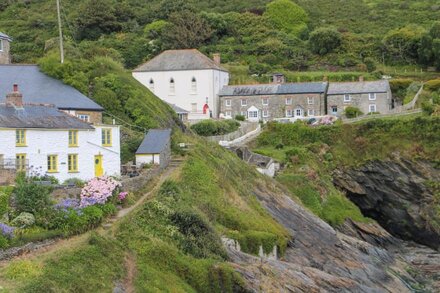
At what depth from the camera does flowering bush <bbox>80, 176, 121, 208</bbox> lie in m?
40.3

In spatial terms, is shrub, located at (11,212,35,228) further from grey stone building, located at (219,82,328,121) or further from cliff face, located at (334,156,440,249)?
grey stone building, located at (219,82,328,121)

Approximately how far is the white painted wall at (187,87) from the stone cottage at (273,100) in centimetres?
136

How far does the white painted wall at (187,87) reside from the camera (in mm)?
93625

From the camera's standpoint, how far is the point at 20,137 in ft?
142

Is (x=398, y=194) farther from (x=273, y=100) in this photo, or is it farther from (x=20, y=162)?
(x=20, y=162)

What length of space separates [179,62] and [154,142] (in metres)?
43.9

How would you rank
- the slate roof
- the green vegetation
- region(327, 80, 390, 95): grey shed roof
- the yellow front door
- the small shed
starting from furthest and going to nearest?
1. the slate roof
2. region(327, 80, 390, 95): grey shed roof
3. the green vegetation
4. the small shed
5. the yellow front door

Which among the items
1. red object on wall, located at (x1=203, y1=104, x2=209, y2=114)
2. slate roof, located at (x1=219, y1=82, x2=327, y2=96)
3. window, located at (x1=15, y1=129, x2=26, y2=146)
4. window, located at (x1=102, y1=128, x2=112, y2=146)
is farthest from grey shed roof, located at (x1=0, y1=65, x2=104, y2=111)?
slate roof, located at (x1=219, y1=82, x2=327, y2=96)

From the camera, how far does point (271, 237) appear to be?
47844 millimetres

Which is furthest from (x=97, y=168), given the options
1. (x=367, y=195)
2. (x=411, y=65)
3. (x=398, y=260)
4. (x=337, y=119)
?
(x=411, y=65)

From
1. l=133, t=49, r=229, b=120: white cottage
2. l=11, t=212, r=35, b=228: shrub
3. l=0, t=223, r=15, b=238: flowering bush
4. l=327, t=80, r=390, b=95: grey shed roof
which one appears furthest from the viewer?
l=133, t=49, r=229, b=120: white cottage

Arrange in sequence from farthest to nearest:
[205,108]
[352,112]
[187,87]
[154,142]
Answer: [187,87] → [205,108] → [352,112] → [154,142]

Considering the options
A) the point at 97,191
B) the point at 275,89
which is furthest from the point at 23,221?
the point at 275,89

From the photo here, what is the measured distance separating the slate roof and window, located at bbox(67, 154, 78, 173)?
4955 centimetres
